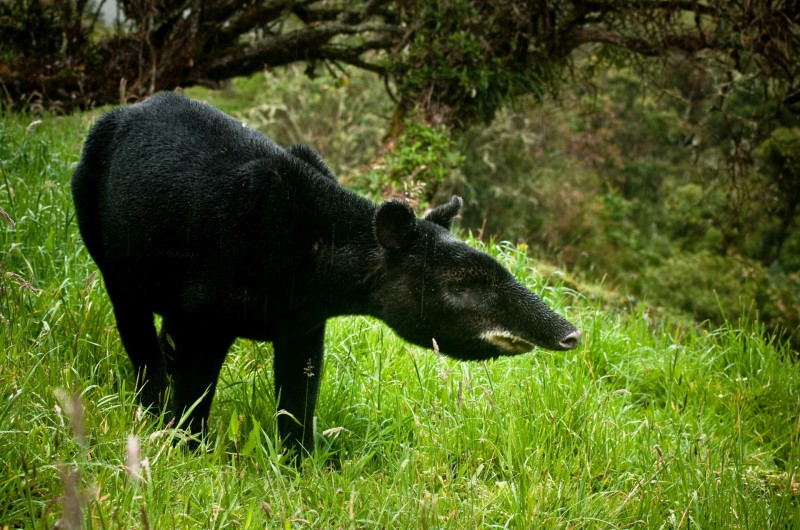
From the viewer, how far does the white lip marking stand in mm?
3490

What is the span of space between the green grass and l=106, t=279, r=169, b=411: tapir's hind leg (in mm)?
150

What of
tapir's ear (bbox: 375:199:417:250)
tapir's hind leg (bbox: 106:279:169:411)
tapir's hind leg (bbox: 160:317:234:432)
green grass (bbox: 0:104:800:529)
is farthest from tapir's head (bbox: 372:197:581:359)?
Result: tapir's hind leg (bbox: 106:279:169:411)

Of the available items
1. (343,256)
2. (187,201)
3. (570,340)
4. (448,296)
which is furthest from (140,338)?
(570,340)

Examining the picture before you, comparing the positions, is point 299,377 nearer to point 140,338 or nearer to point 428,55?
point 140,338

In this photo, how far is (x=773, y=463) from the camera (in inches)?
182

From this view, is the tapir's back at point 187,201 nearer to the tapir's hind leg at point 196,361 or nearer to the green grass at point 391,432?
the tapir's hind leg at point 196,361

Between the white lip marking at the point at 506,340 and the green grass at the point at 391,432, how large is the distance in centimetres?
27

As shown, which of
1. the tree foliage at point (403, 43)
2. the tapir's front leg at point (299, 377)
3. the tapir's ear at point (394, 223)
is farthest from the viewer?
the tree foliage at point (403, 43)

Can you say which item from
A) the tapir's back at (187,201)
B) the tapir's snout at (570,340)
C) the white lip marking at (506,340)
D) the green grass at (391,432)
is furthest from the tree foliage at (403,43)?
the tapir's snout at (570,340)

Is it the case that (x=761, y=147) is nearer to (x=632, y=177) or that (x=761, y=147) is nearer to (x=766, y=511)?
(x=632, y=177)

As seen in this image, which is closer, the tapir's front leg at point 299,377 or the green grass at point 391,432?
the green grass at point 391,432

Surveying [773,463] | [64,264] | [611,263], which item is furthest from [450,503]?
[611,263]

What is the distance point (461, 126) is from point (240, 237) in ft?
19.8

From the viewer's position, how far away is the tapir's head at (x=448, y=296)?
348 cm
